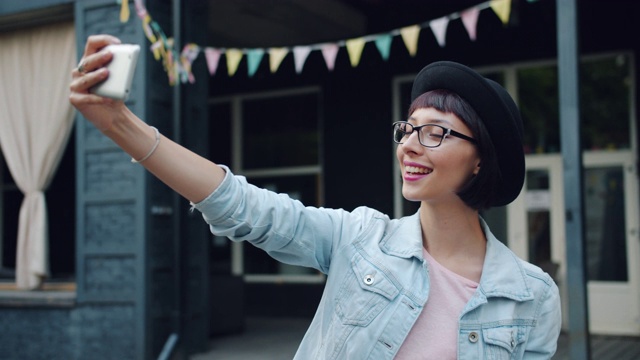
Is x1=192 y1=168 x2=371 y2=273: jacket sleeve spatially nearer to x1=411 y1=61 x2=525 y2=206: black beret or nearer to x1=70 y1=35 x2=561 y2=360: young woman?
x1=70 y1=35 x2=561 y2=360: young woman

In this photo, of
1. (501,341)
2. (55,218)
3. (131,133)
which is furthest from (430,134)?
(55,218)

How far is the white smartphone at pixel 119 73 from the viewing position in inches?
51.7

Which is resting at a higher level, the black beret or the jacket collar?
the black beret

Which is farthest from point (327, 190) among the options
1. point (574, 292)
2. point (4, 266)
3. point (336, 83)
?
point (574, 292)

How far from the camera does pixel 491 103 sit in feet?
5.83

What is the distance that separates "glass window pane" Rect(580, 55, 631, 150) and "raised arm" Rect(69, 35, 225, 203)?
7.20m

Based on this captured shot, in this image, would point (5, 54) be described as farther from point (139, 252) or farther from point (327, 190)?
point (327, 190)

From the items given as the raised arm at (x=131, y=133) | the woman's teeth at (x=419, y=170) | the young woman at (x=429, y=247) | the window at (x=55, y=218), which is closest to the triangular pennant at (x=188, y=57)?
the window at (x=55, y=218)

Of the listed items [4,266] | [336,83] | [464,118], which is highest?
[336,83]

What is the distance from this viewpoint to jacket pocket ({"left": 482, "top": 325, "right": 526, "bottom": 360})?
1707 mm

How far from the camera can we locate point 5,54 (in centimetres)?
763

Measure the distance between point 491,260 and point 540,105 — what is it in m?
7.09

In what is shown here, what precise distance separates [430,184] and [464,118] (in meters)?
0.19

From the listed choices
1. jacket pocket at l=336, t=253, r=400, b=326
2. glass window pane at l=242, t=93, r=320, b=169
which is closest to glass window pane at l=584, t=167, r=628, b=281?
glass window pane at l=242, t=93, r=320, b=169
